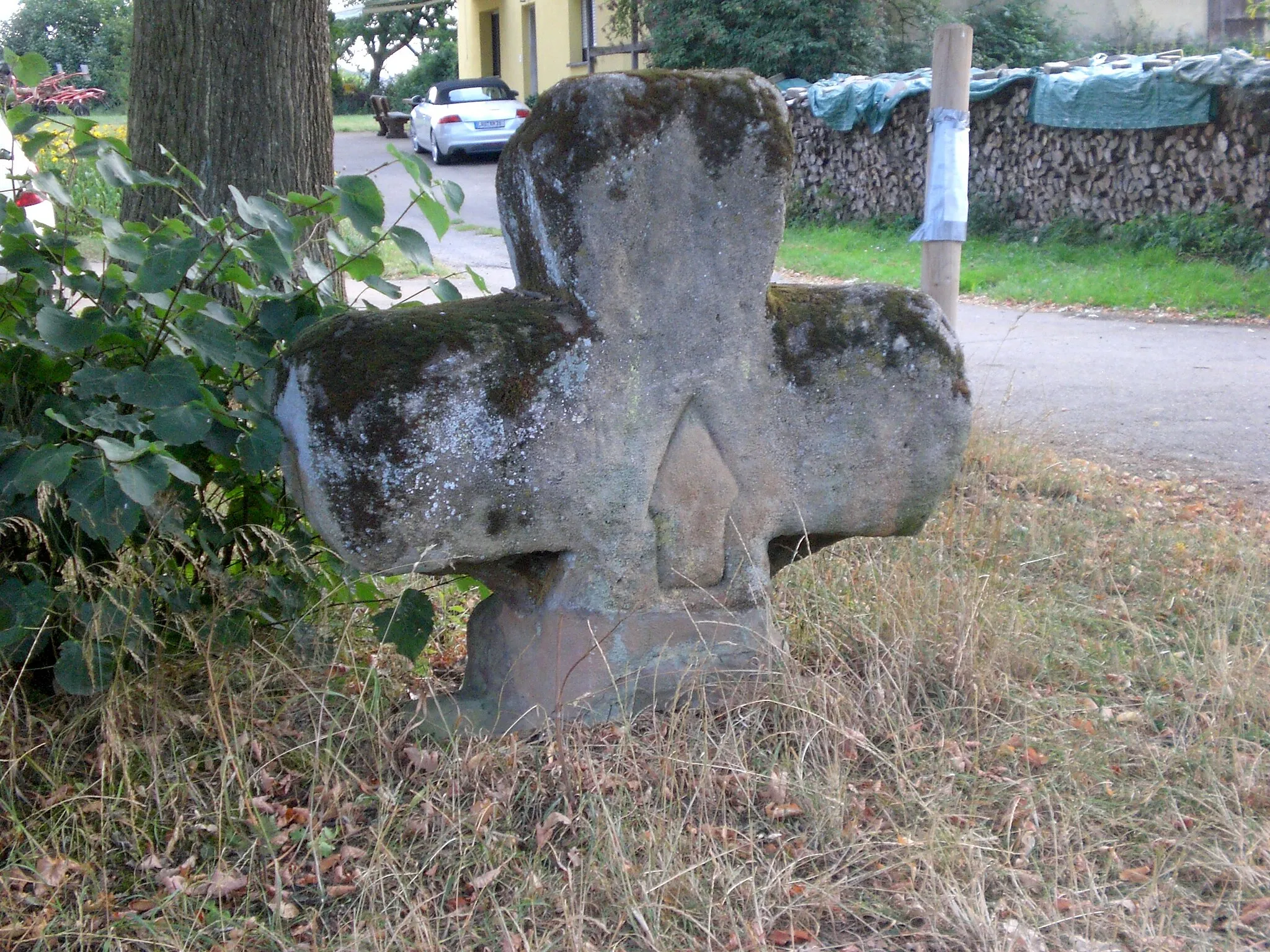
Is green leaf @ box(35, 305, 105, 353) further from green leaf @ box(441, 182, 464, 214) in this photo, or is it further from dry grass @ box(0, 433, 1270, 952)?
green leaf @ box(441, 182, 464, 214)

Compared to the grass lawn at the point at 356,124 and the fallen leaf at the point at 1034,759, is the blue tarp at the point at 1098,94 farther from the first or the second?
the grass lawn at the point at 356,124

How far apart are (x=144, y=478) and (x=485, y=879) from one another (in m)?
1.00

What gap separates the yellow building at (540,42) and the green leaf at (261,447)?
1876cm

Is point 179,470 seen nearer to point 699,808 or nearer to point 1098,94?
point 699,808

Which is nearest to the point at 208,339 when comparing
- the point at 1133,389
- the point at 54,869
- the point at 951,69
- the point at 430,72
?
the point at 54,869

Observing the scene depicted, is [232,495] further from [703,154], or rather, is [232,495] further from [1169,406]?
[1169,406]

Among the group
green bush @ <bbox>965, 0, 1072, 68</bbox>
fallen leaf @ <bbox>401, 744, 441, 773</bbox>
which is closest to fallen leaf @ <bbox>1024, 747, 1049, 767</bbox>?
fallen leaf @ <bbox>401, 744, 441, 773</bbox>

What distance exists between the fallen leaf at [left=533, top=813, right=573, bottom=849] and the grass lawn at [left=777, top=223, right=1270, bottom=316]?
8029 mm

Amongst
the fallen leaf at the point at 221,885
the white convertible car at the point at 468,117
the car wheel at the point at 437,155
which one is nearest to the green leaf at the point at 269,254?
the fallen leaf at the point at 221,885

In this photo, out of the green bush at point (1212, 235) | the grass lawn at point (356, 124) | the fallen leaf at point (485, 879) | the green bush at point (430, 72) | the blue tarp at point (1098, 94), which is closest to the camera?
the fallen leaf at point (485, 879)

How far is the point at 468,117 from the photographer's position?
20859mm

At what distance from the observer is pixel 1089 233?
1188 cm

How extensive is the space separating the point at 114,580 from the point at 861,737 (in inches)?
63.9

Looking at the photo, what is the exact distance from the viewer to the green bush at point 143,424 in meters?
2.35
